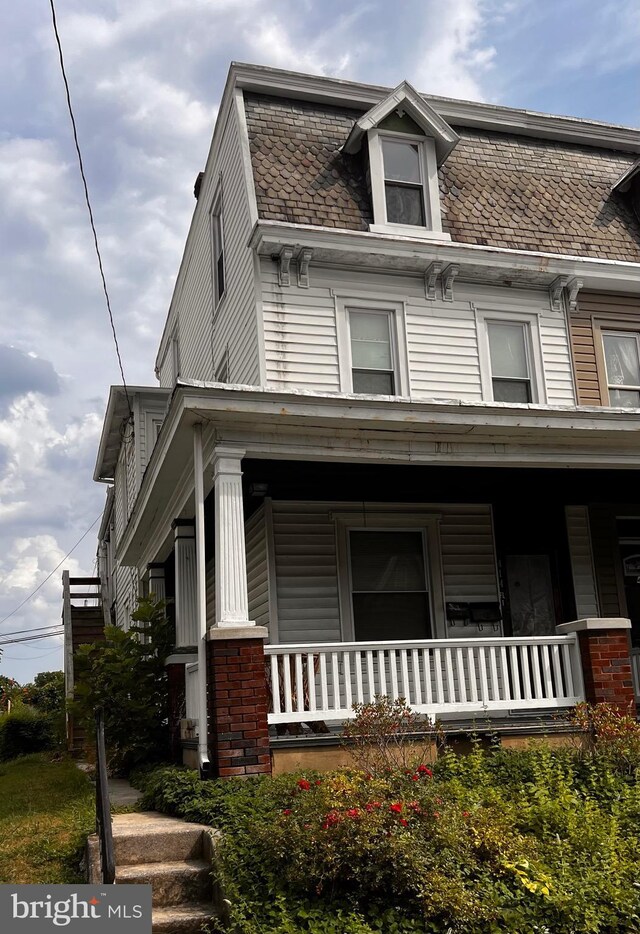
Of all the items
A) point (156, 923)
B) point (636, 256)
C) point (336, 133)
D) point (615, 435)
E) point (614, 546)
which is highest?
point (336, 133)

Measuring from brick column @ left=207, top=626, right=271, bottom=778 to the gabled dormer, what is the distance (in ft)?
23.9

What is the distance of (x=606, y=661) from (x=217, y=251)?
9.60m

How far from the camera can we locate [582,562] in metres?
12.6

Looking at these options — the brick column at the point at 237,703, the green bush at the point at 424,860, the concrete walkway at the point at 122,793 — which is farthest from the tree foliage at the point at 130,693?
the green bush at the point at 424,860

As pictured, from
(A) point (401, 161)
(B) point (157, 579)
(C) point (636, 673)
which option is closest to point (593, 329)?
(A) point (401, 161)

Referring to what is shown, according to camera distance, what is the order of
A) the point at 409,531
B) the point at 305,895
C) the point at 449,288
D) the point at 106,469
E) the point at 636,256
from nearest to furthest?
the point at 305,895 → the point at 409,531 → the point at 449,288 → the point at 636,256 → the point at 106,469

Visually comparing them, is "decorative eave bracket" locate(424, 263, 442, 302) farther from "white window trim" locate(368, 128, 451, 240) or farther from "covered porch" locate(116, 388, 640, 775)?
"covered porch" locate(116, 388, 640, 775)

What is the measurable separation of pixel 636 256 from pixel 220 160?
6.71 m

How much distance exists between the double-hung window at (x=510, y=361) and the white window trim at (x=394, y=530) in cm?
232

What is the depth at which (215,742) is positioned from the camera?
7.78 metres

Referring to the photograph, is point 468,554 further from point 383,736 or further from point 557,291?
point 383,736

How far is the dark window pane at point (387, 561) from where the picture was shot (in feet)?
39.4

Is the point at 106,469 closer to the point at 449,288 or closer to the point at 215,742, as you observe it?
the point at 449,288

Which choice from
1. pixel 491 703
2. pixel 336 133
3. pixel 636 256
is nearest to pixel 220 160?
pixel 336 133
